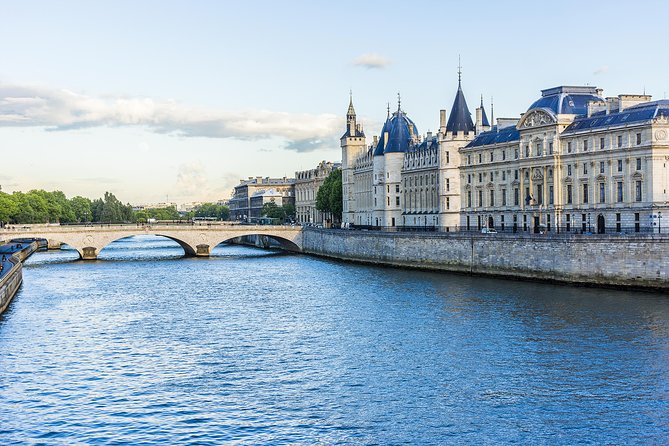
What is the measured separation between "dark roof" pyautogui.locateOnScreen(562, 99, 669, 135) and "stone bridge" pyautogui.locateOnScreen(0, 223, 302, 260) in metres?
42.4

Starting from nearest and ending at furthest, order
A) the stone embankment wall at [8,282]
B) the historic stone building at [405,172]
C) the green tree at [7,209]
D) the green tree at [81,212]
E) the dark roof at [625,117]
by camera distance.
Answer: the stone embankment wall at [8,282]
the dark roof at [625,117]
the historic stone building at [405,172]
the green tree at [7,209]
the green tree at [81,212]

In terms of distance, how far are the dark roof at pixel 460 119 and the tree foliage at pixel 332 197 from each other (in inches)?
1597

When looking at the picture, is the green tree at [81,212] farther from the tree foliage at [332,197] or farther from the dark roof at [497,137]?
the dark roof at [497,137]

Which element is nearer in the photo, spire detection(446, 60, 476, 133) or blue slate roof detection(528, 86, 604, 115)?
blue slate roof detection(528, 86, 604, 115)

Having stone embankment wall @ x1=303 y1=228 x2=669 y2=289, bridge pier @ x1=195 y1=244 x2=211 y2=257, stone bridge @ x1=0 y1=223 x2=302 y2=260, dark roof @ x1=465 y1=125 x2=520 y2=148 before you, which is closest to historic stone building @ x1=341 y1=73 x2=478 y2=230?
dark roof @ x1=465 y1=125 x2=520 y2=148

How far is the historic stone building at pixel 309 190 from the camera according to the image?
164625 millimetres

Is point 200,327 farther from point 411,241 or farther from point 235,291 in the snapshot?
point 411,241

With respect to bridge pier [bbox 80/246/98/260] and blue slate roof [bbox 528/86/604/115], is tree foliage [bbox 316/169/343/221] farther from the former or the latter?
blue slate roof [bbox 528/86/604/115]

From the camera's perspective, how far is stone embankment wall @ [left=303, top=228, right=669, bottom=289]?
176ft

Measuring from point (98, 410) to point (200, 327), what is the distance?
15.8 meters

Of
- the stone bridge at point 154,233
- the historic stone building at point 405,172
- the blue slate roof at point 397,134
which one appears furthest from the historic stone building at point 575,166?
the stone bridge at point 154,233

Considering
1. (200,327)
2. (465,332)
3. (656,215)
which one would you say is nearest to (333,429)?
(465,332)

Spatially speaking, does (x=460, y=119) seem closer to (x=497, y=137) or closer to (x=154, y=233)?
(x=497, y=137)

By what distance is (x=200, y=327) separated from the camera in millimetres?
43656
